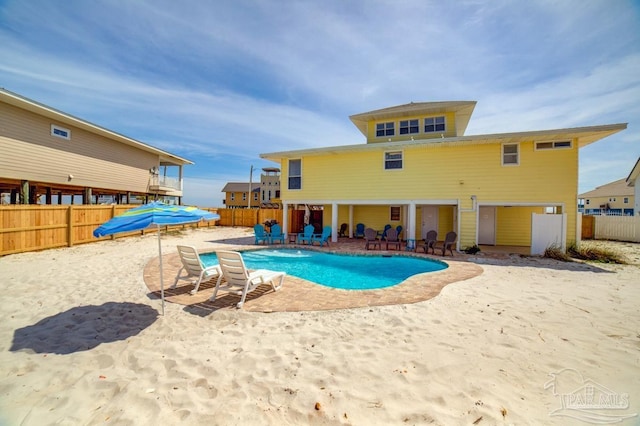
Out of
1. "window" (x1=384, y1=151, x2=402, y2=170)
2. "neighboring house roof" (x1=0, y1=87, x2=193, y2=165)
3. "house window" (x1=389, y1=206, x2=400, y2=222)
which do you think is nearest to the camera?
"neighboring house roof" (x1=0, y1=87, x2=193, y2=165)

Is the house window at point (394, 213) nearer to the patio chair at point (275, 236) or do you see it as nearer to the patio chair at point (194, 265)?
the patio chair at point (275, 236)

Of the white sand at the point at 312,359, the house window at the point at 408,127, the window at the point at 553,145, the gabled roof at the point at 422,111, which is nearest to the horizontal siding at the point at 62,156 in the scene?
the white sand at the point at 312,359

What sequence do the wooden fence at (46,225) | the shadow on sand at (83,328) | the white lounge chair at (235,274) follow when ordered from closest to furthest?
the shadow on sand at (83,328) → the white lounge chair at (235,274) → the wooden fence at (46,225)

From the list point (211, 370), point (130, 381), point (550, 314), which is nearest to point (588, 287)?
point (550, 314)

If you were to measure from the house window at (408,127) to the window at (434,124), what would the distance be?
0.55m

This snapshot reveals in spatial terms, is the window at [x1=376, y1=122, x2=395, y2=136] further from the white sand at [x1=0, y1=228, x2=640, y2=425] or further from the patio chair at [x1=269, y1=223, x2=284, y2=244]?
the white sand at [x1=0, y1=228, x2=640, y2=425]

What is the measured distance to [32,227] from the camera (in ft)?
36.3

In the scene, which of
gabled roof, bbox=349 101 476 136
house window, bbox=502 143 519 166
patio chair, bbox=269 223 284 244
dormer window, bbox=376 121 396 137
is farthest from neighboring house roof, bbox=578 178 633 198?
patio chair, bbox=269 223 284 244

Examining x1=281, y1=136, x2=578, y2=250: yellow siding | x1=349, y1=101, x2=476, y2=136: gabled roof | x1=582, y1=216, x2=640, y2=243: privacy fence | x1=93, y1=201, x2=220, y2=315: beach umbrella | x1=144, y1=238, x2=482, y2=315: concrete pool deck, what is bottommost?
x1=144, y1=238, x2=482, y2=315: concrete pool deck

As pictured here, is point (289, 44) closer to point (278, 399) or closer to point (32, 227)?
point (278, 399)

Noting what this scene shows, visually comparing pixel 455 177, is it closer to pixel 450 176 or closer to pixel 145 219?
pixel 450 176

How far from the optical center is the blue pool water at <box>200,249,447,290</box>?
9.02 meters

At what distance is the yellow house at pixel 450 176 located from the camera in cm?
1208

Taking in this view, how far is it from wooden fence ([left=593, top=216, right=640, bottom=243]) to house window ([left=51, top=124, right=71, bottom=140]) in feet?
123
